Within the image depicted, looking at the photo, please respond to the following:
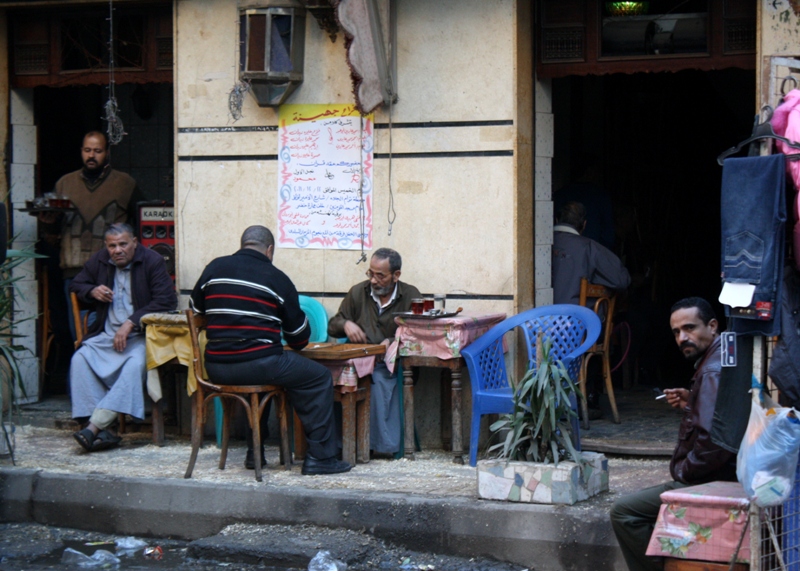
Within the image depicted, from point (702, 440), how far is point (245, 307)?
306 cm

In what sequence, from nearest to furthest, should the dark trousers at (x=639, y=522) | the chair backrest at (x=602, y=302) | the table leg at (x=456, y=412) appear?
the dark trousers at (x=639, y=522) → the table leg at (x=456, y=412) → the chair backrest at (x=602, y=302)

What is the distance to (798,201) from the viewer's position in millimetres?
4891

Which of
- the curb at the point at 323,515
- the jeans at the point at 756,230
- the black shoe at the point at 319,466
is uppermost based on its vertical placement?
the jeans at the point at 756,230

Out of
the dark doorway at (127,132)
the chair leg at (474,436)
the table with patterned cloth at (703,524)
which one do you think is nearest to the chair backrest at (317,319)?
the chair leg at (474,436)

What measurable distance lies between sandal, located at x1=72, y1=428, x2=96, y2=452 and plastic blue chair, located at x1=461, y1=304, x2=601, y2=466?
2.56 meters

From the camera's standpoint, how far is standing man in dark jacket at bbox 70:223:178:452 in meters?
8.10

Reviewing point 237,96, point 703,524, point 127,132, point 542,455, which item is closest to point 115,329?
point 237,96

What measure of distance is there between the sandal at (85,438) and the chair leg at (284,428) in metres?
1.41

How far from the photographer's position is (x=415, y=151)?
8.08m

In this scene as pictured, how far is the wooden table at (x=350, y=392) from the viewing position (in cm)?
743

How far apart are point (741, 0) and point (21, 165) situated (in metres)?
5.60

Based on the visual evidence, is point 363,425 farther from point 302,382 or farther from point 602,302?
point 602,302

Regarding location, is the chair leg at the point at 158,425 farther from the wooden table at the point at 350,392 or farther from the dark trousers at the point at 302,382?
the dark trousers at the point at 302,382

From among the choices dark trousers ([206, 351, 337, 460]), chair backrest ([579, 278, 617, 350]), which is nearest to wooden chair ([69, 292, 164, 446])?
dark trousers ([206, 351, 337, 460])
